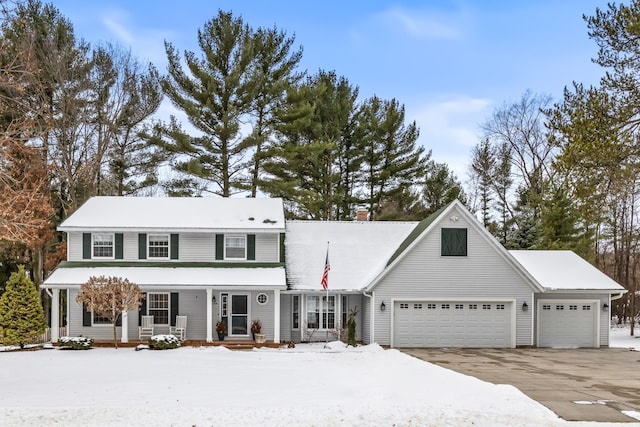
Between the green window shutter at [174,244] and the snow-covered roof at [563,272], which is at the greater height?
the green window shutter at [174,244]

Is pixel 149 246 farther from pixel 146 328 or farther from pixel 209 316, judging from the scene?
pixel 209 316

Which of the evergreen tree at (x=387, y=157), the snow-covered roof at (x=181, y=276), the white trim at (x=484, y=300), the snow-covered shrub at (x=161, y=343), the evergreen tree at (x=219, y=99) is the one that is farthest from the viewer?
the evergreen tree at (x=387, y=157)

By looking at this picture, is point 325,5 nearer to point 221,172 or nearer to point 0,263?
point 221,172

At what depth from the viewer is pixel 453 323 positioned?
856 inches

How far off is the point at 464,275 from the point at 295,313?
6901mm

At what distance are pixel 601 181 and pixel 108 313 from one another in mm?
16343

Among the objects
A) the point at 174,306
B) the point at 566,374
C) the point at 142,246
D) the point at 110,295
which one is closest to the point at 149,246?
the point at 142,246

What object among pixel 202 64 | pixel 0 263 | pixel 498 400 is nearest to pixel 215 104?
pixel 202 64

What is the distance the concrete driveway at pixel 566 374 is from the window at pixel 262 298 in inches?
230

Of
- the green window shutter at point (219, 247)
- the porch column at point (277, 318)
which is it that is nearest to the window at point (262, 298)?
the porch column at point (277, 318)

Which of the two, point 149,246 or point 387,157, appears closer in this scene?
point 149,246

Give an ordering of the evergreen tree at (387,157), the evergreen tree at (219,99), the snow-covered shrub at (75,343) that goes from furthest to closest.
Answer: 1. the evergreen tree at (387,157)
2. the evergreen tree at (219,99)
3. the snow-covered shrub at (75,343)

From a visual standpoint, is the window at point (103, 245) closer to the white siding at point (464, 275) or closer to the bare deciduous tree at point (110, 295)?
the bare deciduous tree at point (110, 295)

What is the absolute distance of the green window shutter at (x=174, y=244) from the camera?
2275 cm
